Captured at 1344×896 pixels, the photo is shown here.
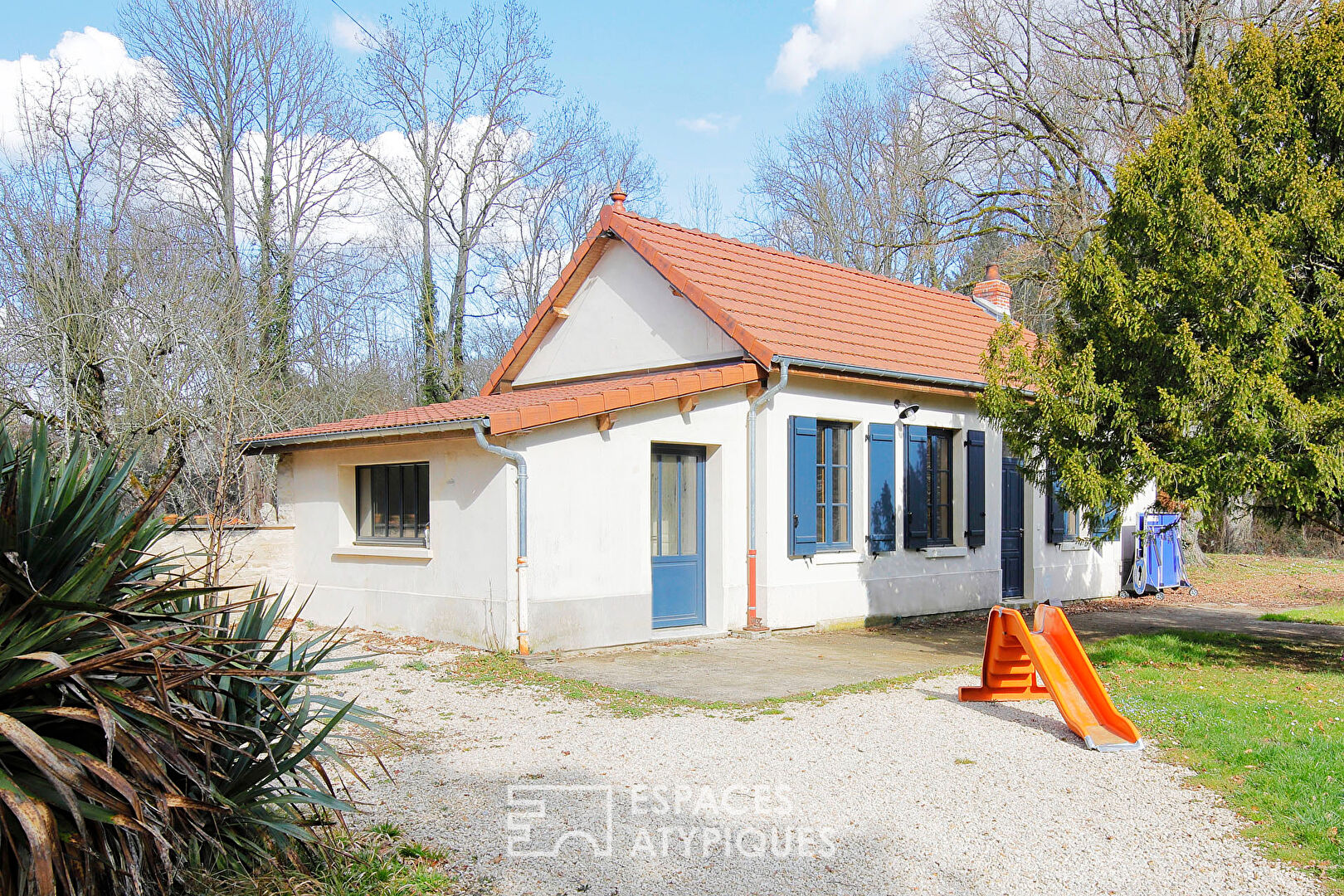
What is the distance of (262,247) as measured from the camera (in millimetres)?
22219

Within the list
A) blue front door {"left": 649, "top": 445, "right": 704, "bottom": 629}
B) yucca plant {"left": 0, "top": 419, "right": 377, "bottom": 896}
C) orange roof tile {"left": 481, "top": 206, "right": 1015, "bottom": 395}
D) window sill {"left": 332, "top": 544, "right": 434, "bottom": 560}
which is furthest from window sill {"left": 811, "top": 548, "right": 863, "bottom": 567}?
yucca plant {"left": 0, "top": 419, "right": 377, "bottom": 896}

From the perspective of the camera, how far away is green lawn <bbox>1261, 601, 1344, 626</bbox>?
13828 millimetres

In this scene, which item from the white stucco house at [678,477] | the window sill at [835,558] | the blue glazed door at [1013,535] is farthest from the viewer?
the blue glazed door at [1013,535]

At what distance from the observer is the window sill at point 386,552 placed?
37.6 ft

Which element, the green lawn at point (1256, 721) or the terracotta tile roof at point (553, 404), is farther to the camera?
the terracotta tile roof at point (553, 404)

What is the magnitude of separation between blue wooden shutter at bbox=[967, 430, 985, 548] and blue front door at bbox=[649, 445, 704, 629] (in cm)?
446

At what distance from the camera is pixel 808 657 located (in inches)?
421

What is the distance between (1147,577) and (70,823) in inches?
704

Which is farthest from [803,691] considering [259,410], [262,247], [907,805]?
[262,247]

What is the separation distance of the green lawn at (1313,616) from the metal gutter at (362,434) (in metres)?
11.4

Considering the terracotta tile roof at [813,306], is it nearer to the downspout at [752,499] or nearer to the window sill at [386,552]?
the downspout at [752,499]
